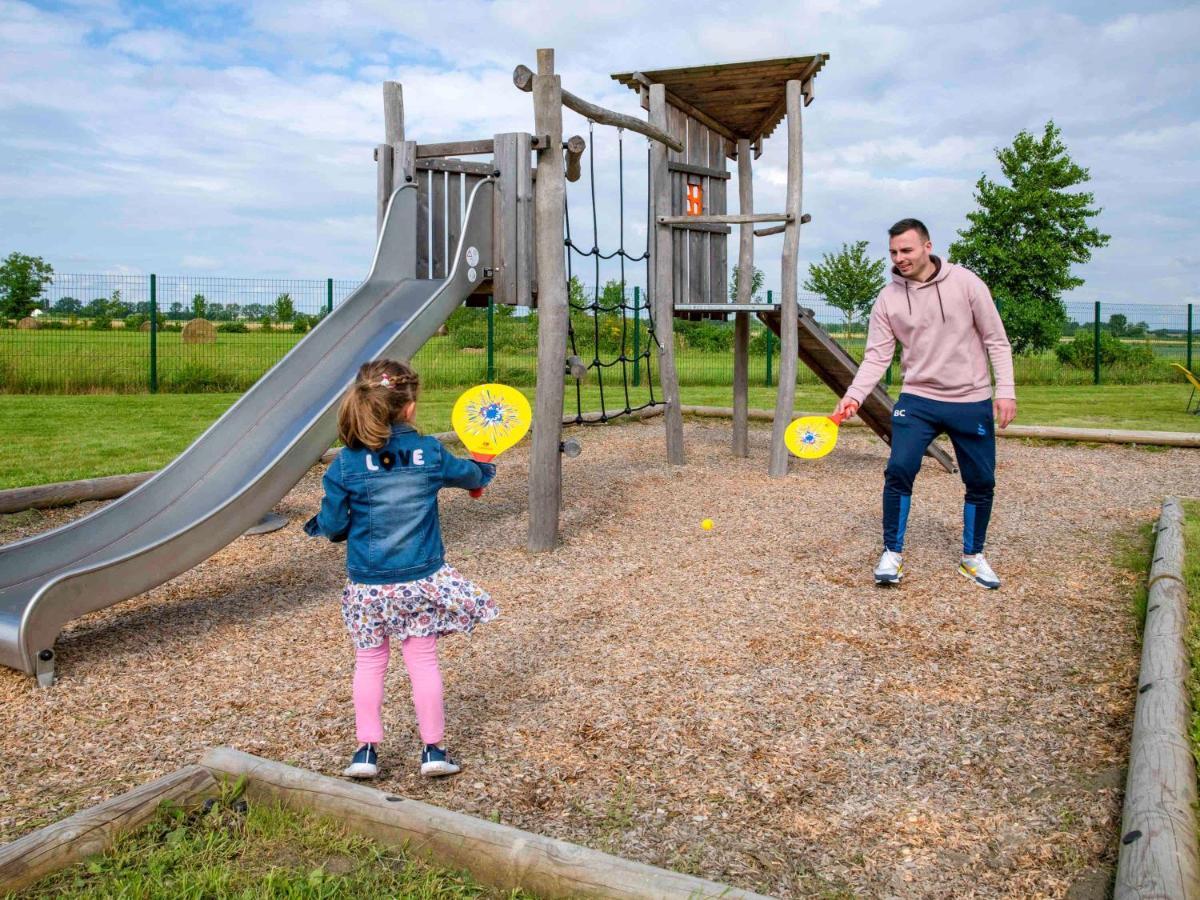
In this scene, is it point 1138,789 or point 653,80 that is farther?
point 653,80

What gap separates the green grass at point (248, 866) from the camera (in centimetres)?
240

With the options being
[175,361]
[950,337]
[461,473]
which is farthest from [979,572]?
[175,361]

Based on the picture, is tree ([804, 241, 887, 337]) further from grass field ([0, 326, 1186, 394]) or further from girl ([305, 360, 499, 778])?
girl ([305, 360, 499, 778])

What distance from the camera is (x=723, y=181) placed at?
961cm

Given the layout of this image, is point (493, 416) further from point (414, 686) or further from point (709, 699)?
point (414, 686)

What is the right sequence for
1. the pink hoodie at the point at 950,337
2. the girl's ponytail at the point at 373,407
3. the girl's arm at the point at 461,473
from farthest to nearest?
1. the pink hoodie at the point at 950,337
2. the girl's arm at the point at 461,473
3. the girl's ponytail at the point at 373,407

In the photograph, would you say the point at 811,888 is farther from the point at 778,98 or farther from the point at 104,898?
the point at 778,98

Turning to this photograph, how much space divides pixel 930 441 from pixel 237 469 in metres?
3.49

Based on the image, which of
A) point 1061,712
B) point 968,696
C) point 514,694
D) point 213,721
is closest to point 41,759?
point 213,721

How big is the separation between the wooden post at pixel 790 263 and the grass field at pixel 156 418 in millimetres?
4303

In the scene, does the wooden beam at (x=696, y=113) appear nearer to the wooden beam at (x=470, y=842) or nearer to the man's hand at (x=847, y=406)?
the man's hand at (x=847, y=406)

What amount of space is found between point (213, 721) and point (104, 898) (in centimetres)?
126

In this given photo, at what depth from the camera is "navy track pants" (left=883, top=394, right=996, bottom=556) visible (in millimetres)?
5035

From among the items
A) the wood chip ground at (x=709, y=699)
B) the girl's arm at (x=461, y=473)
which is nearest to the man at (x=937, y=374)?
the wood chip ground at (x=709, y=699)
